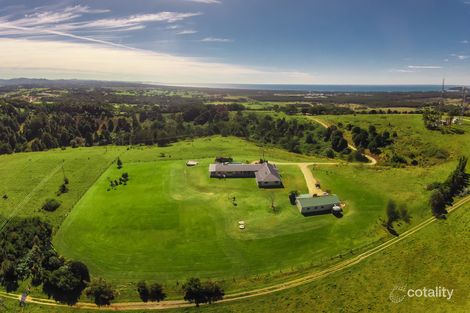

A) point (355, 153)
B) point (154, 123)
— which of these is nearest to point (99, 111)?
point (154, 123)

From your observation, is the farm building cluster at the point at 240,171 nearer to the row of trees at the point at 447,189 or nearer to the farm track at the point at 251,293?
the farm track at the point at 251,293

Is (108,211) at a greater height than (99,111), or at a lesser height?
lesser

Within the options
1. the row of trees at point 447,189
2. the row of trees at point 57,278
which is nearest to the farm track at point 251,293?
the row of trees at point 57,278

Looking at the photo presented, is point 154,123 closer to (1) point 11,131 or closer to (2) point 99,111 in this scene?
(2) point 99,111

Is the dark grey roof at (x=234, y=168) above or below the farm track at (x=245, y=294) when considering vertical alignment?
above

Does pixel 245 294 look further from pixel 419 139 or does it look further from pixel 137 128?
pixel 137 128

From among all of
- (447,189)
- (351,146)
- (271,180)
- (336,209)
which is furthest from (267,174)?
(351,146)

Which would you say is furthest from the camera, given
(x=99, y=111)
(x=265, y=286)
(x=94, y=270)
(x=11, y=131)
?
(x=99, y=111)
